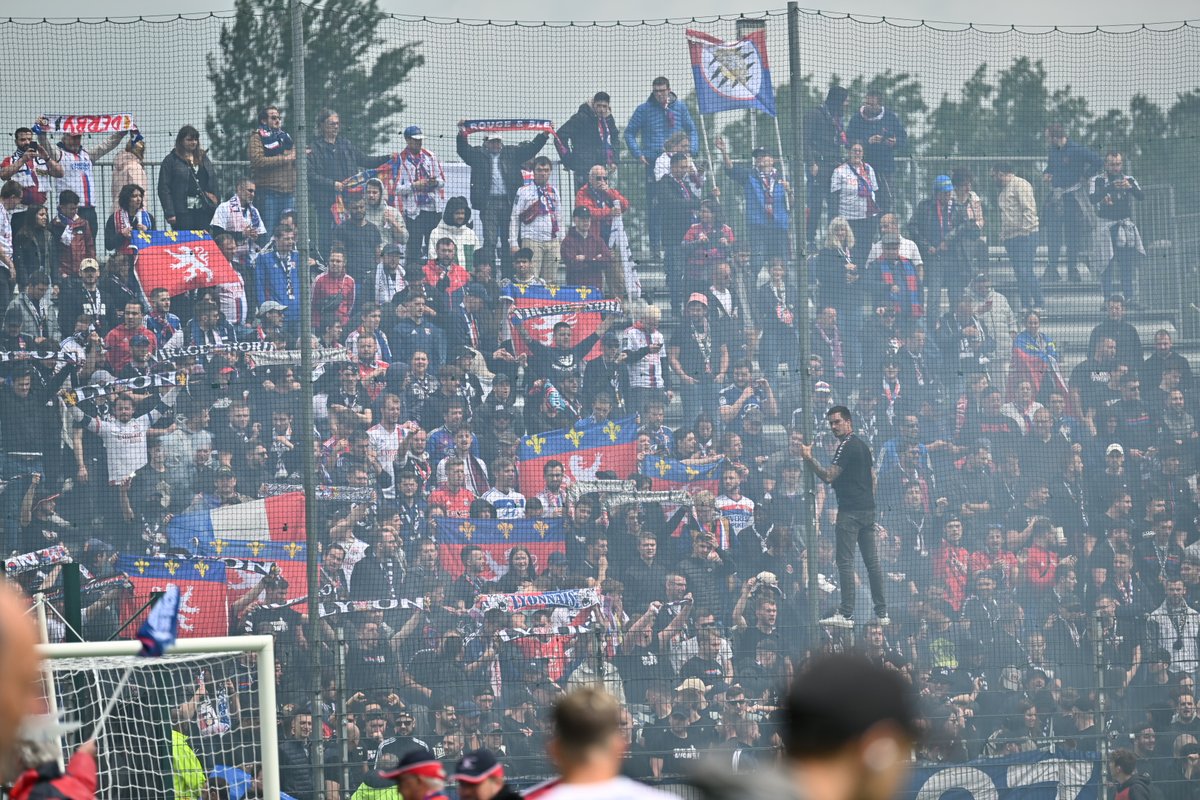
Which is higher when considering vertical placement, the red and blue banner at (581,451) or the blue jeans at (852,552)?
the red and blue banner at (581,451)

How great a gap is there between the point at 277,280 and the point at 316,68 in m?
1.56

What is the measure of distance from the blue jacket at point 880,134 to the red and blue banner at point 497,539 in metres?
3.62

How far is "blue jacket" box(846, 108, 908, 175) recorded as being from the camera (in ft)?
35.8

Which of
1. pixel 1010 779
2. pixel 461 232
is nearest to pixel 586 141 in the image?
pixel 461 232

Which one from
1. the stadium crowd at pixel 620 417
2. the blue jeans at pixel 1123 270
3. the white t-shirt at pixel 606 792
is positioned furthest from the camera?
the blue jeans at pixel 1123 270

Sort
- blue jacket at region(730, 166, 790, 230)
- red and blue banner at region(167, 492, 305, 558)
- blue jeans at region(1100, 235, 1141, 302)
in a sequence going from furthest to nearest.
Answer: blue jeans at region(1100, 235, 1141, 302), blue jacket at region(730, 166, 790, 230), red and blue banner at region(167, 492, 305, 558)

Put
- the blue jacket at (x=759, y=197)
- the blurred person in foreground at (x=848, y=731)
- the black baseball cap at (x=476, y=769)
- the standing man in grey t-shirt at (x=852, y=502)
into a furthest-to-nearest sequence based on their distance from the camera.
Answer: the blue jacket at (x=759, y=197) → the standing man in grey t-shirt at (x=852, y=502) → the black baseball cap at (x=476, y=769) → the blurred person in foreground at (x=848, y=731)

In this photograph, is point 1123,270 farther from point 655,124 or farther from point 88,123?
point 88,123

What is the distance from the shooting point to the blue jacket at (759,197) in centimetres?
1061

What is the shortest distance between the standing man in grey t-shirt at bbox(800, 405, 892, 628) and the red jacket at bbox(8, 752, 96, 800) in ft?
23.1

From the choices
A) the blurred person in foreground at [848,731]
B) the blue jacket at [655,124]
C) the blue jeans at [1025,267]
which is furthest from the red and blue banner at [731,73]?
the blurred person in foreground at [848,731]

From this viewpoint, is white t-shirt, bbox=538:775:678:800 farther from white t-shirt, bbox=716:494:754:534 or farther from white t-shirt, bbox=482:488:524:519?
white t-shirt, bbox=716:494:754:534

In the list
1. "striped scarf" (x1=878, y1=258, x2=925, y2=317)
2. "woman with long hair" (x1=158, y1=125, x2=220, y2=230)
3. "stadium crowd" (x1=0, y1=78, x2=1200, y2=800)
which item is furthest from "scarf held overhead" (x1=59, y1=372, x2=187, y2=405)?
"striped scarf" (x1=878, y1=258, x2=925, y2=317)

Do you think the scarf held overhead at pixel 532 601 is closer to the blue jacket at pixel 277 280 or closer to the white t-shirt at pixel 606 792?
the blue jacket at pixel 277 280
